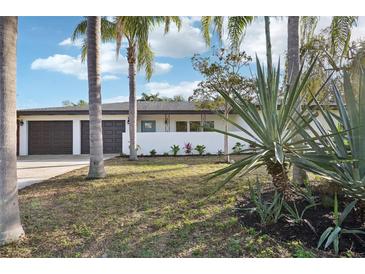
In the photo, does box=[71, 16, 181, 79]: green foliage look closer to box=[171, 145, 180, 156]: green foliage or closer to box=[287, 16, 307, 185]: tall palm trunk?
box=[171, 145, 180, 156]: green foliage

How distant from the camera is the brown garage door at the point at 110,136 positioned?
18.2 meters

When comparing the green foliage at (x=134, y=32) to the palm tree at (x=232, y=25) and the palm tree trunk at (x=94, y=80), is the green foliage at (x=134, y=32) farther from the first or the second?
the palm tree trunk at (x=94, y=80)

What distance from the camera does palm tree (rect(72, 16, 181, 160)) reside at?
10262 millimetres

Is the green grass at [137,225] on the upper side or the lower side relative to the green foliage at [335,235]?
lower

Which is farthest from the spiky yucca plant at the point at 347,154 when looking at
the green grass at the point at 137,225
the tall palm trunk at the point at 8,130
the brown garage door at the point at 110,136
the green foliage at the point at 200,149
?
the brown garage door at the point at 110,136

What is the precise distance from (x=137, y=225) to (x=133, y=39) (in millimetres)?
9595

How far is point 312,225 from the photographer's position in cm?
373

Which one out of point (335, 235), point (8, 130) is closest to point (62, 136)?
point (8, 130)
